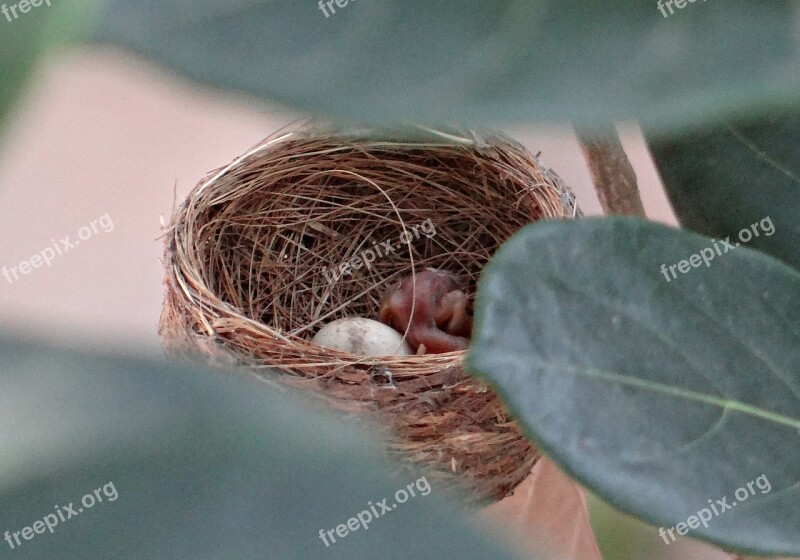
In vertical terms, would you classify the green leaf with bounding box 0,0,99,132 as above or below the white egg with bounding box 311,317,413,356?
above

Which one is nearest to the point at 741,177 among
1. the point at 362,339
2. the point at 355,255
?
the point at 362,339

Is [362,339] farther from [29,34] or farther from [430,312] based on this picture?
[29,34]

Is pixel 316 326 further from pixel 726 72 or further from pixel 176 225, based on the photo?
pixel 726 72

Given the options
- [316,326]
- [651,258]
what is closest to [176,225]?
[316,326]

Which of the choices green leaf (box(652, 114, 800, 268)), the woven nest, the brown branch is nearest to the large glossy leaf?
green leaf (box(652, 114, 800, 268))

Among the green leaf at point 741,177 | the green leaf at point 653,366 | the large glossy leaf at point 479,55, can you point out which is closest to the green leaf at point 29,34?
the large glossy leaf at point 479,55

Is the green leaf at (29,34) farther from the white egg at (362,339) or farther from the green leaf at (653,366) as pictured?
the white egg at (362,339)

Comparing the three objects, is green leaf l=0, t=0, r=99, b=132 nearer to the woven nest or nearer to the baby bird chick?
the woven nest

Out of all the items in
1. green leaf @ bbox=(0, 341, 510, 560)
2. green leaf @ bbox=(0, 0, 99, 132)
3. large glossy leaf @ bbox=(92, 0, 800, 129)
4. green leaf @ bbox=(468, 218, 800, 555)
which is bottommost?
green leaf @ bbox=(468, 218, 800, 555)
